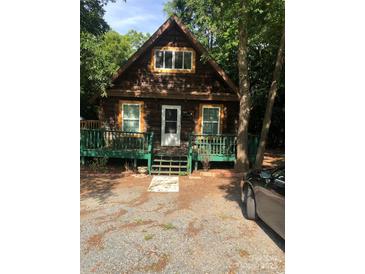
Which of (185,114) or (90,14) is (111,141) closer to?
(185,114)

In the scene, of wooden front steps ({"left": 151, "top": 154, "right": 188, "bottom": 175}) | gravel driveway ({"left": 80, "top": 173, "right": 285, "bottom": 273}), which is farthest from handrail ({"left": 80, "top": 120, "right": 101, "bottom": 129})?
gravel driveway ({"left": 80, "top": 173, "right": 285, "bottom": 273})

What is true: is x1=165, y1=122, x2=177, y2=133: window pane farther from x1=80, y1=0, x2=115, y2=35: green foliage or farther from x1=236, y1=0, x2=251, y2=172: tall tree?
x1=80, y1=0, x2=115, y2=35: green foliage

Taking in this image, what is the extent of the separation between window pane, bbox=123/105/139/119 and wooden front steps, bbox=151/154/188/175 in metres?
2.66

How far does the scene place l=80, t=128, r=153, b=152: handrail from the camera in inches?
406

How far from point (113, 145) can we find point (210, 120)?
490 cm

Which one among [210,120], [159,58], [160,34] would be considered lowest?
[210,120]

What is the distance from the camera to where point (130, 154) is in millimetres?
10156

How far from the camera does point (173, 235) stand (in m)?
4.54

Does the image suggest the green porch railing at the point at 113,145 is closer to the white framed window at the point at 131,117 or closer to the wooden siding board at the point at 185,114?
the white framed window at the point at 131,117

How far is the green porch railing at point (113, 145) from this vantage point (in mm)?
10133

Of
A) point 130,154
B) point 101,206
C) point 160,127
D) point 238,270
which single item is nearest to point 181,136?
point 160,127

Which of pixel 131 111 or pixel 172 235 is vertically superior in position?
pixel 131 111

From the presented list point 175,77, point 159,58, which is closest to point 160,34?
point 159,58
